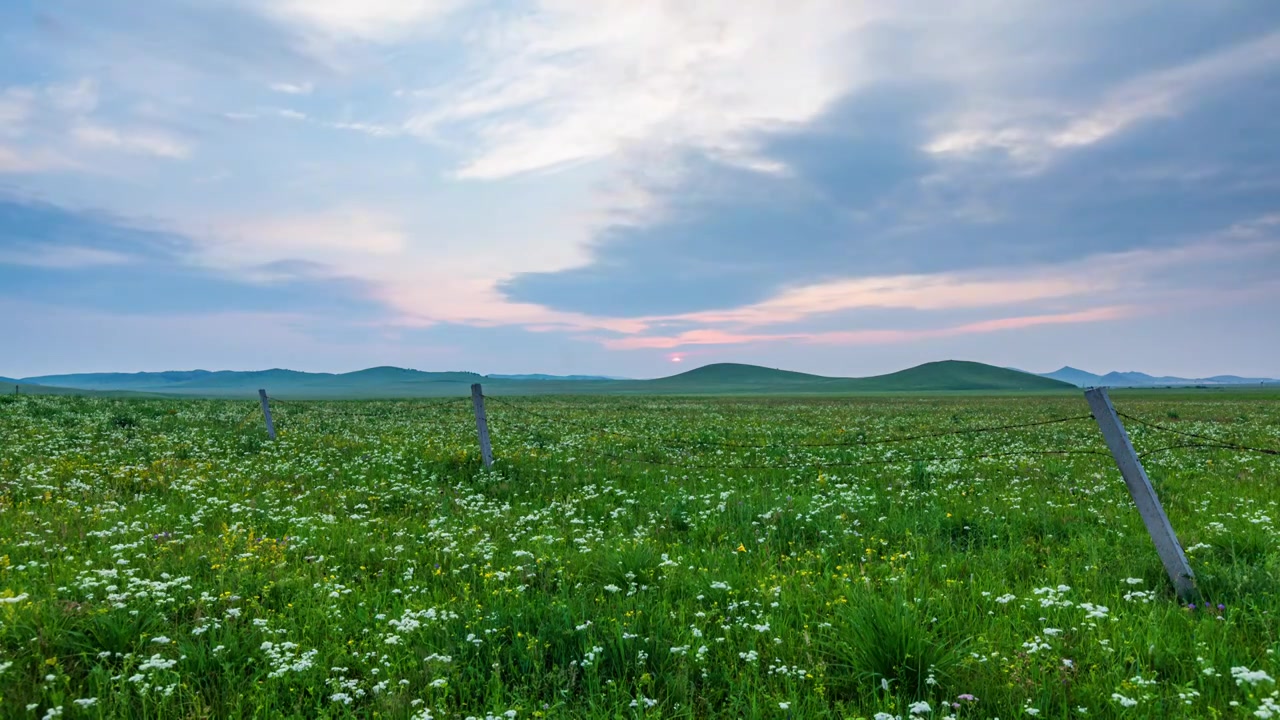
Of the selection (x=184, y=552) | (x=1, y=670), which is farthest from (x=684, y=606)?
(x=184, y=552)

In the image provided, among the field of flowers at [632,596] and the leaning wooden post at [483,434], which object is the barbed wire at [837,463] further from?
the leaning wooden post at [483,434]

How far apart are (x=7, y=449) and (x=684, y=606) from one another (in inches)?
819

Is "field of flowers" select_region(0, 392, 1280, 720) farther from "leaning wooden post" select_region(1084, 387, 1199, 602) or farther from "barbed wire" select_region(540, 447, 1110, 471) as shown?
"barbed wire" select_region(540, 447, 1110, 471)

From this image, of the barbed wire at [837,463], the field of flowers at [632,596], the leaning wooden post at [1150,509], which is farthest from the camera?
the barbed wire at [837,463]

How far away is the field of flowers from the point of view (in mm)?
4785

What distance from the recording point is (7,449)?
1678 cm

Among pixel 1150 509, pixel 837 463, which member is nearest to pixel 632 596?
pixel 1150 509

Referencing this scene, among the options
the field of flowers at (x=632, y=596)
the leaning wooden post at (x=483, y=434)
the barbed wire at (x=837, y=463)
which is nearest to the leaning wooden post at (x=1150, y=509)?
the field of flowers at (x=632, y=596)

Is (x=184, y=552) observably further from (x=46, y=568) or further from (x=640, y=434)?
(x=640, y=434)

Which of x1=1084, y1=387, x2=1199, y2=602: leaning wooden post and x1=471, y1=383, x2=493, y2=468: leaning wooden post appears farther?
x1=471, y1=383, x2=493, y2=468: leaning wooden post

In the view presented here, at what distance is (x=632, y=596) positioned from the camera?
6.55m

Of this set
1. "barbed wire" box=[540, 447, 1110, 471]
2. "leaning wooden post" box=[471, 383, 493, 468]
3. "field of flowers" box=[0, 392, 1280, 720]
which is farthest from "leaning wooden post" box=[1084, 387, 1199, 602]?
"leaning wooden post" box=[471, 383, 493, 468]

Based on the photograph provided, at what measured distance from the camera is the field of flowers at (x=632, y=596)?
15.7ft

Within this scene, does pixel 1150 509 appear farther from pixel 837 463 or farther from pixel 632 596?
pixel 837 463
